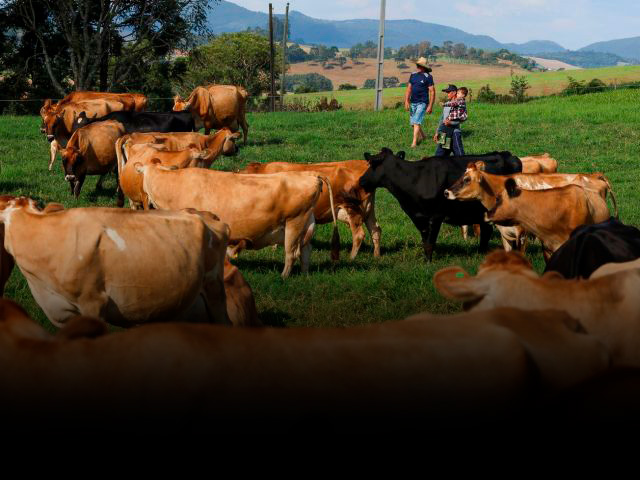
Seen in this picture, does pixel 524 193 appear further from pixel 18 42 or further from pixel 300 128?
pixel 18 42

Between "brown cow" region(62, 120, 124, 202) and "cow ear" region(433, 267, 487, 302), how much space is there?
1180 centimetres

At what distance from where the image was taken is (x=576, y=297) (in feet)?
14.0

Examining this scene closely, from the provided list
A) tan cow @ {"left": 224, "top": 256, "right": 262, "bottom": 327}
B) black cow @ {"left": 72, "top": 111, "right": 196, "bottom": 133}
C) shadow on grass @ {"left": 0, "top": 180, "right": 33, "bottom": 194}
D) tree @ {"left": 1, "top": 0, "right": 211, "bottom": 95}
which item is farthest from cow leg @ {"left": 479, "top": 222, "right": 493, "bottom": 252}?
tree @ {"left": 1, "top": 0, "right": 211, "bottom": 95}

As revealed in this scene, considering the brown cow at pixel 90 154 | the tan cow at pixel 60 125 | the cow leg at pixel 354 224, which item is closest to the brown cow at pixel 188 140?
the brown cow at pixel 90 154

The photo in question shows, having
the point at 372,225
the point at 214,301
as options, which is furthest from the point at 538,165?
the point at 214,301

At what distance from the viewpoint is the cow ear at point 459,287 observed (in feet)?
13.8

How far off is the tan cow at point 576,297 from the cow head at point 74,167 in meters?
12.5

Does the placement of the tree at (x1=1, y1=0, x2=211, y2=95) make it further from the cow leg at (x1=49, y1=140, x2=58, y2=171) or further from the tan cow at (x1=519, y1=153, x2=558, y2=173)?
the tan cow at (x1=519, y1=153, x2=558, y2=173)

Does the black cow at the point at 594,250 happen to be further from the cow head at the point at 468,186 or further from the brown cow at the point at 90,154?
the brown cow at the point at 90,154

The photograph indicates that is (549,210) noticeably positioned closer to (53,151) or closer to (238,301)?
(238,301)

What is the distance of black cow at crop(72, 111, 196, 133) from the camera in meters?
18.9

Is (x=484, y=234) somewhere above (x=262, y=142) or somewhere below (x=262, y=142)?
above

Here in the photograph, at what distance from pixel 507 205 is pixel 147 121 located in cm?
1113

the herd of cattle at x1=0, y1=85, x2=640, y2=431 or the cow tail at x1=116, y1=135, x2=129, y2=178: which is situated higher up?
the herd of cattle at x1=0, y1=85, x2=640, y2=431
